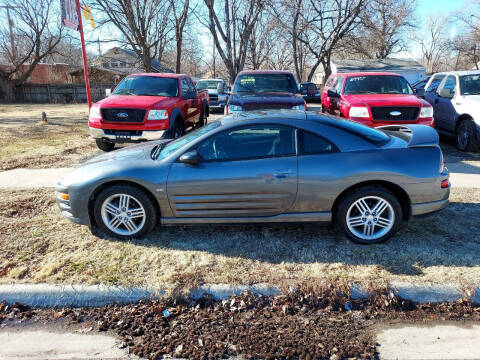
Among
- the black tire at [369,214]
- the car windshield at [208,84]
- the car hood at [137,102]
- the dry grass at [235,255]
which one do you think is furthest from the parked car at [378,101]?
the car windshield at [208,84]

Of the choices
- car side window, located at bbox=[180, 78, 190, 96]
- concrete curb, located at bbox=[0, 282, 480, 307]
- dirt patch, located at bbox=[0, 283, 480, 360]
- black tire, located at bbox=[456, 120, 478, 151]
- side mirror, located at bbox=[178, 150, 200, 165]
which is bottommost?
dirt patch, located at bbox=[0, 283, 480, 360]

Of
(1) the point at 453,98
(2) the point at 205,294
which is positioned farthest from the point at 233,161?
(1) the point at 453,98

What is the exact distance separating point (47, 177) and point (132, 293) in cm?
458

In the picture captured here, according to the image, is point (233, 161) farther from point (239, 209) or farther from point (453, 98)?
point (453, 98)

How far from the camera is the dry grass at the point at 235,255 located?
332 centimetres

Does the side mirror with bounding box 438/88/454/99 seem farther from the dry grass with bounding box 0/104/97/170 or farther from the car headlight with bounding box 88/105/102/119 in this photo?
the dry grass with bounding box 0/104/97/170

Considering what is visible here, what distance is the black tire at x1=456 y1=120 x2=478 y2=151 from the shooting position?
26.5ft

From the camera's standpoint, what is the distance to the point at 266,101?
7578 millimetres

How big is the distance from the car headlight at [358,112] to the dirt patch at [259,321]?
17.3 feet

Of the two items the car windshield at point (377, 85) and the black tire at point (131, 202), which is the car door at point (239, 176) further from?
the car windshield at point (377, 85)

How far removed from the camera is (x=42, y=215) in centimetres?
483

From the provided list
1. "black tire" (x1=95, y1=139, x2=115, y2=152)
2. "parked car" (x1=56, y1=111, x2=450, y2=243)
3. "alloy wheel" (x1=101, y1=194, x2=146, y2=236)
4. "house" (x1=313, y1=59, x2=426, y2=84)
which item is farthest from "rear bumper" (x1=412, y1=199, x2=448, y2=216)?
"house" (x1=313, y1=59, x2=426, y2=84)

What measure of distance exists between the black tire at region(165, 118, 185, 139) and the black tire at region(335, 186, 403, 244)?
4949 mm

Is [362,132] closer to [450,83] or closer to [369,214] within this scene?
[369,214]
